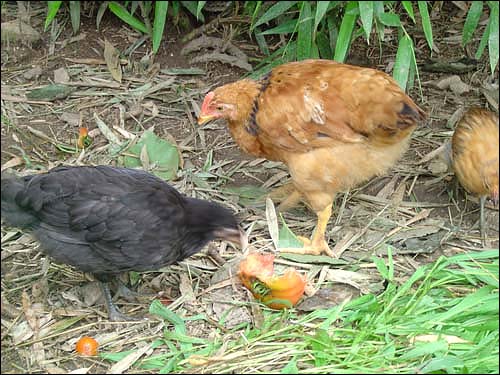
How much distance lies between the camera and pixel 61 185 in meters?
3.51

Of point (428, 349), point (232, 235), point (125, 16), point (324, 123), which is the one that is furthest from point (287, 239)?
point (125, 16)

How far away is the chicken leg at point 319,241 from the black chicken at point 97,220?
682 millimetres

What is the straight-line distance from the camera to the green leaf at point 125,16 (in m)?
4.85

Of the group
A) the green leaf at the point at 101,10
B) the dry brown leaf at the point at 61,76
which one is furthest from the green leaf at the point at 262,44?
the dry brown leaf at the point at 61,76

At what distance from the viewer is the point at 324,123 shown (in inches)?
148

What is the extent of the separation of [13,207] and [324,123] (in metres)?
1.53

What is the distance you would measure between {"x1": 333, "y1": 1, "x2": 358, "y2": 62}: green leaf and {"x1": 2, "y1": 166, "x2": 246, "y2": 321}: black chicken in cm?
129

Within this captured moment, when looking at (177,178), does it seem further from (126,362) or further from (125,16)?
A: (126,362)

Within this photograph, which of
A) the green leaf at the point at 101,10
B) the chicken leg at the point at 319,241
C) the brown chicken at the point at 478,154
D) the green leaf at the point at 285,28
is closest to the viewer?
the brown chicken at the point at 478,154

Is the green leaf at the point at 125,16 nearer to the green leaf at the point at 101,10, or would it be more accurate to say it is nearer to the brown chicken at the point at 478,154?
the green leaf at the point at 101,10

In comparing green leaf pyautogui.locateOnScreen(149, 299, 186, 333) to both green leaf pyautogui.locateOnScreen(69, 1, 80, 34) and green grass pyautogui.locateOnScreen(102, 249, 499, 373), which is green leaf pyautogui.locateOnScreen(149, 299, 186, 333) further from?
green leaf pyautogui.locateOnScreen(69, 1, 80, 34)

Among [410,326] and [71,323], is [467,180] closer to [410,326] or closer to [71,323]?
[410,326]

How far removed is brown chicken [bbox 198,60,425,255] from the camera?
368 cm

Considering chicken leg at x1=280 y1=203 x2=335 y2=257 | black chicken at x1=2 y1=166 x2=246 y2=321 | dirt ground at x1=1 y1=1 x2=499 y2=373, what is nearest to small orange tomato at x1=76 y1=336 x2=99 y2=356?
dirt ground at x1=1 y1=1 x2=499 y2=373
